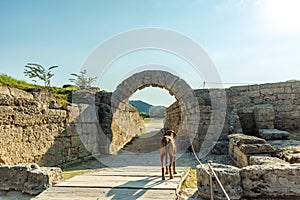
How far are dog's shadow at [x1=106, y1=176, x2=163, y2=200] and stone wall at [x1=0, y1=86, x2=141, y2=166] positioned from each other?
309cm

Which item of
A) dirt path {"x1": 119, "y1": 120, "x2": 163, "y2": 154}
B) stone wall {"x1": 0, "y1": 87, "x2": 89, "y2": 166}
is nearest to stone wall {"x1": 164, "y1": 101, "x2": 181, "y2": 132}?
dirt path {"x1": 119, "y1": 120, "x2": 163, "y2": 154}

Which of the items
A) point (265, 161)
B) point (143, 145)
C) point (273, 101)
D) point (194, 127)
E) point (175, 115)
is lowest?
point (143, 145)

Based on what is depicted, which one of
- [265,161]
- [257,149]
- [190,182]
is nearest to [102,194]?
[190,182]

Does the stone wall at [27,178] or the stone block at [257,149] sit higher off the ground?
the stone block at [257,149]

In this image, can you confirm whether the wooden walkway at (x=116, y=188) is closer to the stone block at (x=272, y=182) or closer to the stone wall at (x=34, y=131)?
the stone block at (x=272, y=182)

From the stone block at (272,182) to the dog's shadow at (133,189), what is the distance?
1381mm

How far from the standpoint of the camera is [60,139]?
6.65 metres

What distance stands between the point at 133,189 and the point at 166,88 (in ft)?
22.5

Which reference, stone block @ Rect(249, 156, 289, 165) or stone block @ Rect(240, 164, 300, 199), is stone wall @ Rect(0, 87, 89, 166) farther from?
stone block @ Rect(249, 156, 289, 165)

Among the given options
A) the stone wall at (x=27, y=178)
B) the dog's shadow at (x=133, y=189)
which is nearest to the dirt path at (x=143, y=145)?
the dog's shadow at (x=133, y=189)

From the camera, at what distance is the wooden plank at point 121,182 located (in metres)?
3.49

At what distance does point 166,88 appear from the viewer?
390 inches

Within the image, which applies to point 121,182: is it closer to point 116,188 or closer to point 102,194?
point 116,188

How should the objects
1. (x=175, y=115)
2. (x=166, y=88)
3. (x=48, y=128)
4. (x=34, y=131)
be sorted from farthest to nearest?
(x=175, y=115)
(x=166, y=88)
(x=48, y=128)
(x=34, y=131)
